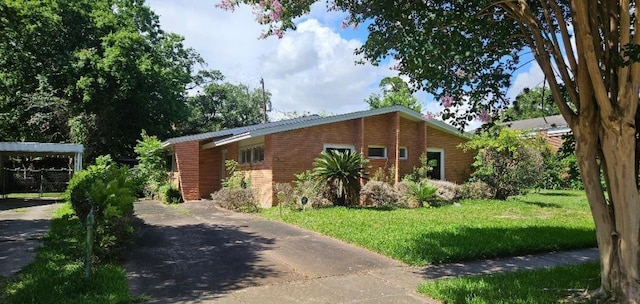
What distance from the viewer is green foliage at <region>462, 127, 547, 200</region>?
17281mm

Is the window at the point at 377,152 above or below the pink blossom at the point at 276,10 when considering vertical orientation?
below

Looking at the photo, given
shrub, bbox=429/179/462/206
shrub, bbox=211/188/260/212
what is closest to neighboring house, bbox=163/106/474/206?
shrub, bbox=211/188/260/212

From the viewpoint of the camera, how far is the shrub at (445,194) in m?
16.1

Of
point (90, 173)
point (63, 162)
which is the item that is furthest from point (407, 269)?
point (63, 162)

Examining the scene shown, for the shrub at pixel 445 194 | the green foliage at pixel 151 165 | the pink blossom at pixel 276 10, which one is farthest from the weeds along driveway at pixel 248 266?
the green foliage at pixel 151 165

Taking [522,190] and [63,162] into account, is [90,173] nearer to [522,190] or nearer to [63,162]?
[522,190]

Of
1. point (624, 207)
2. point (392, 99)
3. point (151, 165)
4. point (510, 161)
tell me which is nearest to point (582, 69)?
point (624, 207)

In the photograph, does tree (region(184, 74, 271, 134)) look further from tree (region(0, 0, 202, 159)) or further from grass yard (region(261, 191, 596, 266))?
grass yard (region(261, 191, 596, 266))

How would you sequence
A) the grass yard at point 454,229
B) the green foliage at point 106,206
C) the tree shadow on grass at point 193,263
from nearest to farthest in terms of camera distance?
the tree shadow on grass at point 193,263
the green foliage at point 106,206
the grass yard at point 454,229

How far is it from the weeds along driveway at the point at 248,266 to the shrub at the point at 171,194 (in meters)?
8.07

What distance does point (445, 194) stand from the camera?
53.8 feet

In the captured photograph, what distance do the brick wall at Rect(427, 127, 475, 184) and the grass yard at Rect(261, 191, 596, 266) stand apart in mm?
4938

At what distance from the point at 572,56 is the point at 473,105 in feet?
6.72

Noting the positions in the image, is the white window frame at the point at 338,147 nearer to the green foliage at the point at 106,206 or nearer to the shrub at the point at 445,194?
the shrub at the point at 445,194
